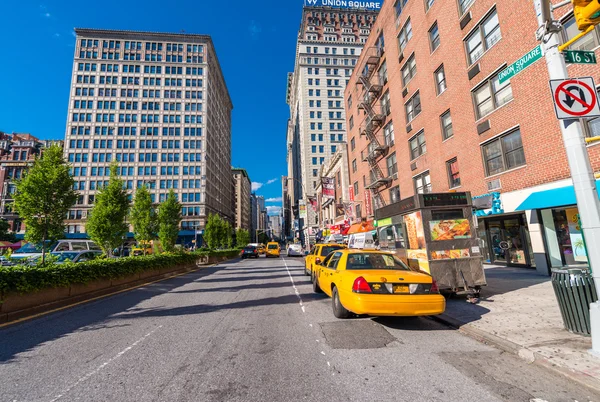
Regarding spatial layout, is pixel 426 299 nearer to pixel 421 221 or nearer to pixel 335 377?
pixel 335 377

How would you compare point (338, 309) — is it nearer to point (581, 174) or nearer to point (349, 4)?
point (581, 174)

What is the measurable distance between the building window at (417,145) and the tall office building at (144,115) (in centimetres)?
5218

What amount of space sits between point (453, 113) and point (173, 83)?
229ft

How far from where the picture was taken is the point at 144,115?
222ft

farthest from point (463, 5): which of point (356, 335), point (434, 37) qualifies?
point (356, 335)

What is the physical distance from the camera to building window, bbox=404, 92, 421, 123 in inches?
826

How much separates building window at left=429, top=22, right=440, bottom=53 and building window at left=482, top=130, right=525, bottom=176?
330 inches

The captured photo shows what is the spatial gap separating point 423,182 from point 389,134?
6.99 m

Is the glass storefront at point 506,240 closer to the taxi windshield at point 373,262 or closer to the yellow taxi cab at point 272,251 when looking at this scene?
the taxi windshield at point 373,262

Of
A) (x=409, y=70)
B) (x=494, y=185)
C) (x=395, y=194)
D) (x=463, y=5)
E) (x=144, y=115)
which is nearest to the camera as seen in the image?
(x=494, y=185)

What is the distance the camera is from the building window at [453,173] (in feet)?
56.4

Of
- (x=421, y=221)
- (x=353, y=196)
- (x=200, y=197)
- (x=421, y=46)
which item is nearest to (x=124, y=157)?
(x=200, y=197)

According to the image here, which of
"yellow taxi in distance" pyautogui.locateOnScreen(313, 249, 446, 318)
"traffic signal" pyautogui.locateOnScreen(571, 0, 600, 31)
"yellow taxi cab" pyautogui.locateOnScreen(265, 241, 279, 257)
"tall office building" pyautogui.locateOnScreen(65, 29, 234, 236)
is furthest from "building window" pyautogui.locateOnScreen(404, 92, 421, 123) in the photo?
"tall office building" pyautogui.locateOnScreen(65, 29, 234, 236)

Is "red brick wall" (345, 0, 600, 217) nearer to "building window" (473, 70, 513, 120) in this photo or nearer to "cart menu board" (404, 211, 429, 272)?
"building window" (473, 70, 513, 120)
